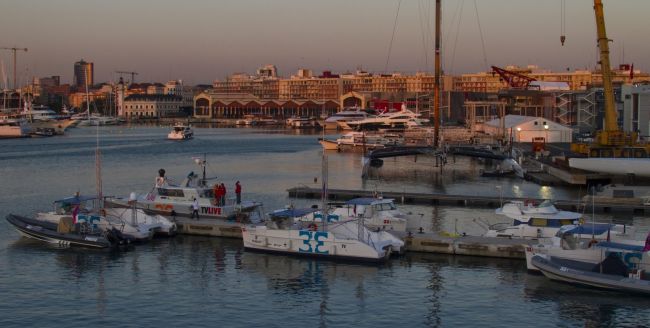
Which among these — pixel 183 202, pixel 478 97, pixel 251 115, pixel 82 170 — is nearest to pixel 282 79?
pixel 251 115

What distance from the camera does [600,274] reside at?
15258 mm

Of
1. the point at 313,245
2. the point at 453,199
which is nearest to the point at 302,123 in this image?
the point at 453,199

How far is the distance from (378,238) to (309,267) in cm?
171

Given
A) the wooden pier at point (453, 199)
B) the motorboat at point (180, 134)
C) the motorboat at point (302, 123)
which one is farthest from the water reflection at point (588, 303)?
the motorboat at point (302, 123)

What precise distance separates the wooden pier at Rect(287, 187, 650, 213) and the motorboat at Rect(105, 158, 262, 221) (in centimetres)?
600

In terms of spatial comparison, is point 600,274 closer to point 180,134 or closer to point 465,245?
point 465,245

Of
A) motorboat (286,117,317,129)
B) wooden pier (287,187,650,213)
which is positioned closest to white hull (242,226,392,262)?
wooden pier (287,187,650,213)

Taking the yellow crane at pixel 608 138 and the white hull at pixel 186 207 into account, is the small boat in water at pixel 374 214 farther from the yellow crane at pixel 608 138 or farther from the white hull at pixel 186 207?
the yellow crane at pixel 608 138

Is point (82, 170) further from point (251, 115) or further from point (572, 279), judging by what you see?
point (251, 115)

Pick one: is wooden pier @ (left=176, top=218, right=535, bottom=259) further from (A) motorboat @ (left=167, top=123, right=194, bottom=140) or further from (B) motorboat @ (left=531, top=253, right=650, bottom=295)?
(A) motorboat @ (left=167, top=123, right=194, bottom=140)

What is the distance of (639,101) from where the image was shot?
42.9 m

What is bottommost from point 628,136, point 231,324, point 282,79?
point 231,324

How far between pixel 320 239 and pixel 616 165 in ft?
56.7

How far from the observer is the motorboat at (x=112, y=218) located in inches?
781
